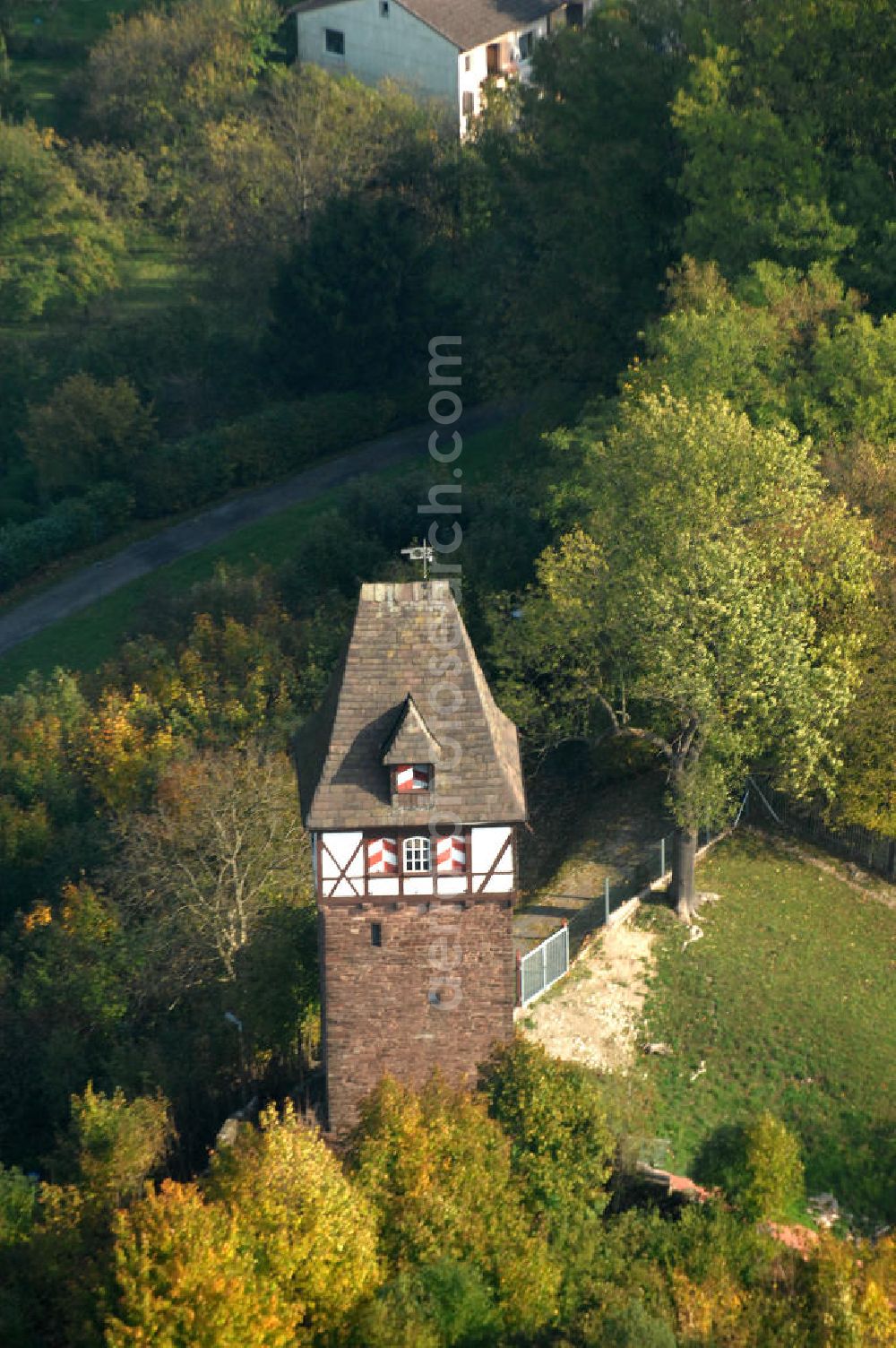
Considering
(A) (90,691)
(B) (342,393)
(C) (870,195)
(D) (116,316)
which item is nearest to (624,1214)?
(A) (90,691)

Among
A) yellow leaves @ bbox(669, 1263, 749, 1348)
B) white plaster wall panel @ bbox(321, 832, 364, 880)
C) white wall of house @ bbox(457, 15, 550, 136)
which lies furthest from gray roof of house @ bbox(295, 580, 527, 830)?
white wall of house @ bbox(457, 15, 550, 136)

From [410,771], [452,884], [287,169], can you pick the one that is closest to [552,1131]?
[452,884]

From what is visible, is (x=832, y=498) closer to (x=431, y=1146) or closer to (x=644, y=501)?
(x=644, y=501)

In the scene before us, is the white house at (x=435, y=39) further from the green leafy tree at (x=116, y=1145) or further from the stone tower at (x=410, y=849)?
the green leafy tree at (x=116, y=1145)

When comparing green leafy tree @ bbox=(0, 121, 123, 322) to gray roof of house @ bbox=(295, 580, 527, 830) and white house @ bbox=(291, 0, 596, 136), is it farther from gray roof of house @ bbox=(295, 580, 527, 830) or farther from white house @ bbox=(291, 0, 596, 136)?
gray roof of house @ bbox=(295, 580, 527, 830)

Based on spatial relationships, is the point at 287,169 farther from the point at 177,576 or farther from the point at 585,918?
the point at 585,918

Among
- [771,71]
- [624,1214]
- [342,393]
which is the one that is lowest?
[624,1214]

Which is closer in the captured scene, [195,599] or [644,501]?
[644,501]

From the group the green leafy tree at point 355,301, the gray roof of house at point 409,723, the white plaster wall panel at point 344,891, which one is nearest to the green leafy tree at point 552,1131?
the white plaster wall panel at point 344,891
